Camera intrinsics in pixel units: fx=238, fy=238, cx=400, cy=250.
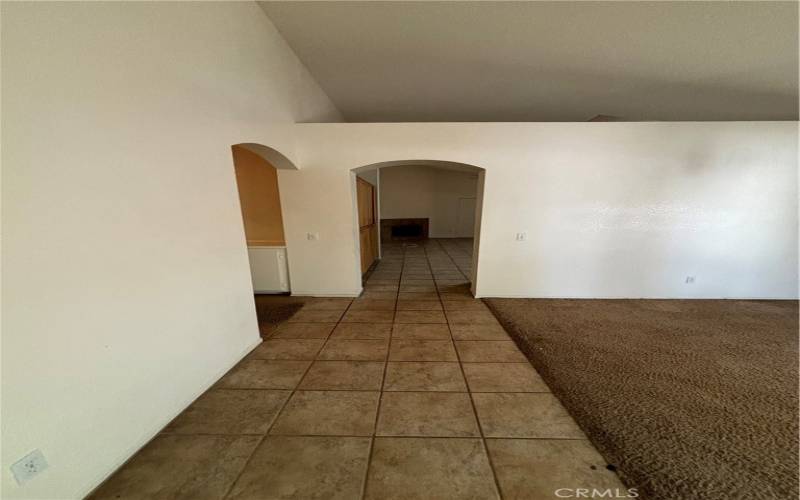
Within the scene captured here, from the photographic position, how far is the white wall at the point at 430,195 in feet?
30.6

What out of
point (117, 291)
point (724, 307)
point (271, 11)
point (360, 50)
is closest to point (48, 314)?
point (117, 291)

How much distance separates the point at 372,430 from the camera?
1.54m

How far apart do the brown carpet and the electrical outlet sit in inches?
110

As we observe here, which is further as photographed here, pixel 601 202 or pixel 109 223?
pixel 601 202

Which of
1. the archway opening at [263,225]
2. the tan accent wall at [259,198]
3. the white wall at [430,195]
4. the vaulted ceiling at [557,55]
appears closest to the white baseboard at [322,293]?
the archway opening at [263,225]

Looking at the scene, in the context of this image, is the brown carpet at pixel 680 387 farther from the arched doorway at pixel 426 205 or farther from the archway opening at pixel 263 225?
the arched doorway at pixel 426 205

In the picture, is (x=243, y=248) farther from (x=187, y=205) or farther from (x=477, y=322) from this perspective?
(x=477, y=322)

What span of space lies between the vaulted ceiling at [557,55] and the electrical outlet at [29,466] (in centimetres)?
349

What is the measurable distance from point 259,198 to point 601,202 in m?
4.95

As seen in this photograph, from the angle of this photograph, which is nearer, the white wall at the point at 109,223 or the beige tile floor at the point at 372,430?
the white wall at the point at 109,223

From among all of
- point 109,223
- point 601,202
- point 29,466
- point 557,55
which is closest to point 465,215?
point 601,202

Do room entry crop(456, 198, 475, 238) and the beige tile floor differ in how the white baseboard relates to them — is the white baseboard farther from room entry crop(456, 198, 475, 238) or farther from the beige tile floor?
room entry crop(456, 198, 475, 238)

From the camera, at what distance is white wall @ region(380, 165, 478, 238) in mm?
9336

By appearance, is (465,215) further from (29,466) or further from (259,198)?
(29,466)
